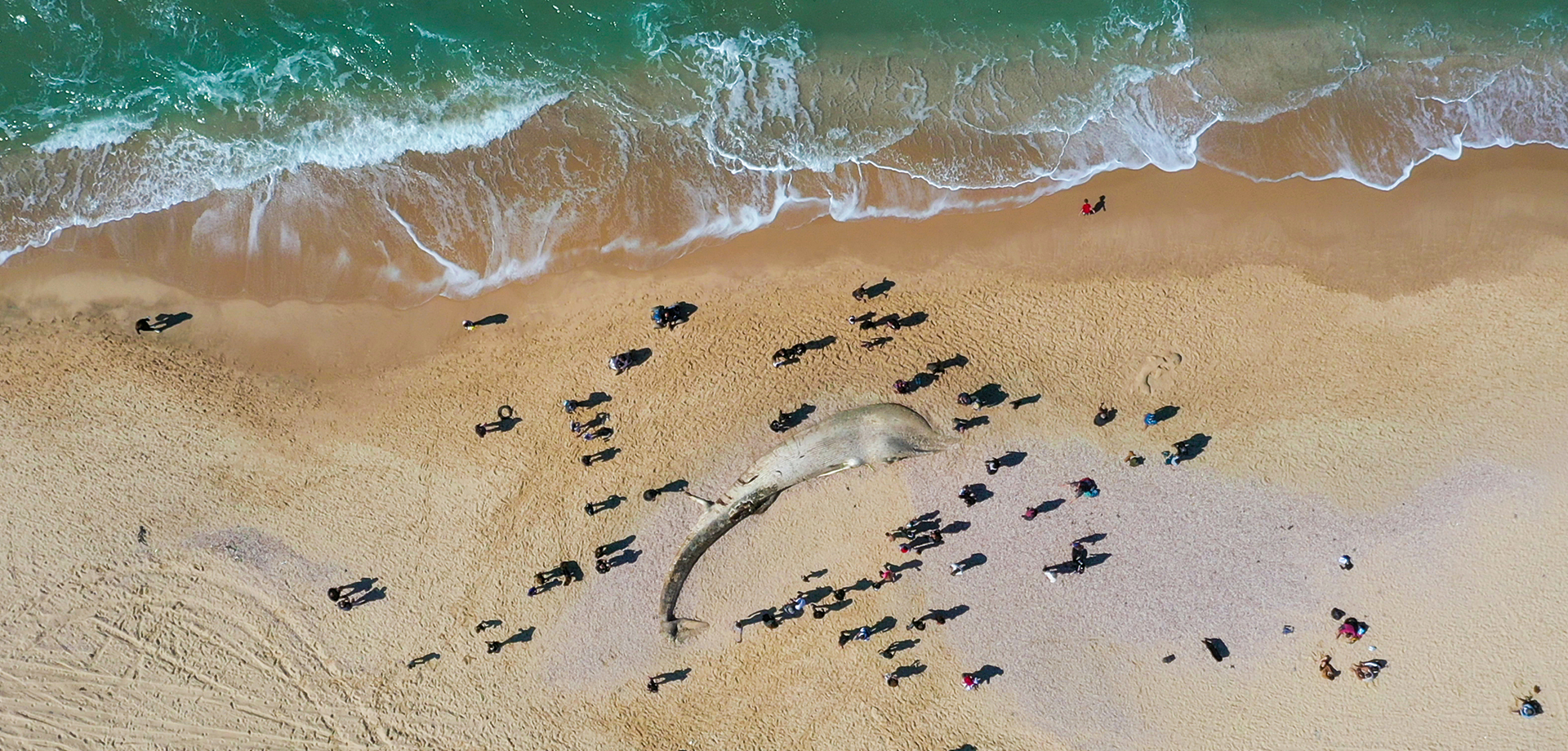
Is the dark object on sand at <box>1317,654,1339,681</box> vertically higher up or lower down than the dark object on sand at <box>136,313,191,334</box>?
higher up

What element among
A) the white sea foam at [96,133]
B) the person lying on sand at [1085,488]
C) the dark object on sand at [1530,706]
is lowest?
the white sea foam at [96,133]

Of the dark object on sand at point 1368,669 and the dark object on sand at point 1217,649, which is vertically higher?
the dark object on sand at point 1368,669

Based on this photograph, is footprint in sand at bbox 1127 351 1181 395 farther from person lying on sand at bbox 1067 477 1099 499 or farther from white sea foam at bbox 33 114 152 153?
white sea foam at bbox 33 114 152 153

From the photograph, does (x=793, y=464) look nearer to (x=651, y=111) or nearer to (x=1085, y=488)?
(x=1085, y=488)

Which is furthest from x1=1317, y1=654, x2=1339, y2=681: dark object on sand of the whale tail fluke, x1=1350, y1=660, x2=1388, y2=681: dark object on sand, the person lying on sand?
the whale tail fluke

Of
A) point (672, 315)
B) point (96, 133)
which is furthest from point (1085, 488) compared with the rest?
point (96, 133)

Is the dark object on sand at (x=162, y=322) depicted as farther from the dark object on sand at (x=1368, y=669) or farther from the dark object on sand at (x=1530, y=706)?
the dark object on sand at (x=1530, y=706)

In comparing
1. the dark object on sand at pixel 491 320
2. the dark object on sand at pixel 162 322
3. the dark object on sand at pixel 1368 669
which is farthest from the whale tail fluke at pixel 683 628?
the dark object on sand at pixel 1368 669
